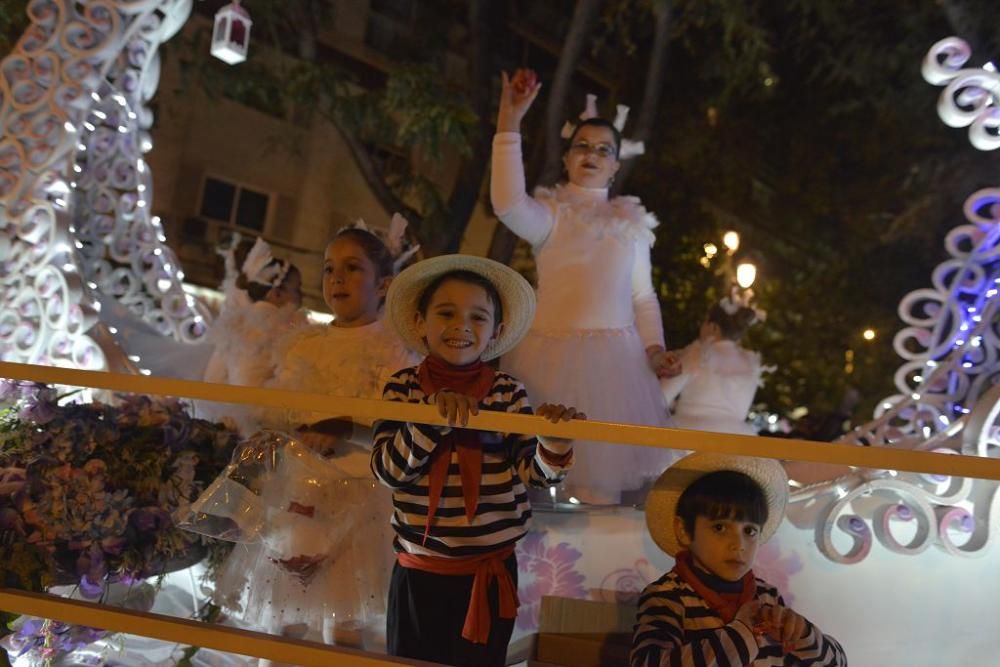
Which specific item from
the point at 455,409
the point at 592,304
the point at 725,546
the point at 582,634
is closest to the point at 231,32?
the point at 592,304

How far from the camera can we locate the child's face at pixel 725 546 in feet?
6.64

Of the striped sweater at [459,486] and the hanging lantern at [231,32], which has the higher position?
the hanging lantern at [231,32]

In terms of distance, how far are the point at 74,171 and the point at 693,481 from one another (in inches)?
110

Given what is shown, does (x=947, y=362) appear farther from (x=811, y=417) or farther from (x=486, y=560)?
(x=811, y=417)

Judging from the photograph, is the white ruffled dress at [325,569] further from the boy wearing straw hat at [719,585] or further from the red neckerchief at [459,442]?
the boy wearing straw hat at [719,585]

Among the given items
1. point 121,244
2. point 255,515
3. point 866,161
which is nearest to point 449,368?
point 255,515

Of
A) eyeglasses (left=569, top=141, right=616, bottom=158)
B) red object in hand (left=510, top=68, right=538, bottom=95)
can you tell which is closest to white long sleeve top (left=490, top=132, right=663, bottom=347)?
eyeglasses (left=569, top=141, right=616, bottom=158)

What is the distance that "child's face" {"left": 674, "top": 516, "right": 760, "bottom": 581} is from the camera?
202 cm

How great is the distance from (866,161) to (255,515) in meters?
8.54

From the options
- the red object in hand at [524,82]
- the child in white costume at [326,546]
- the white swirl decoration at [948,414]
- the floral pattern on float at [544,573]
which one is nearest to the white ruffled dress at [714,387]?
the white swirl decoration at [948,414]

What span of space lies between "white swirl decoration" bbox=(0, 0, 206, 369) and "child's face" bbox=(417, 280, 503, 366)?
5.74 ft

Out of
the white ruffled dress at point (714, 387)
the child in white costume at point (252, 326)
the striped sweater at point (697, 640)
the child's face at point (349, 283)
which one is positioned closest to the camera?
the striped sweater at point (697, 640)

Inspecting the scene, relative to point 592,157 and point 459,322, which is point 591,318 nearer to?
point 592,157

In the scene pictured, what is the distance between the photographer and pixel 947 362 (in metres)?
3.15
